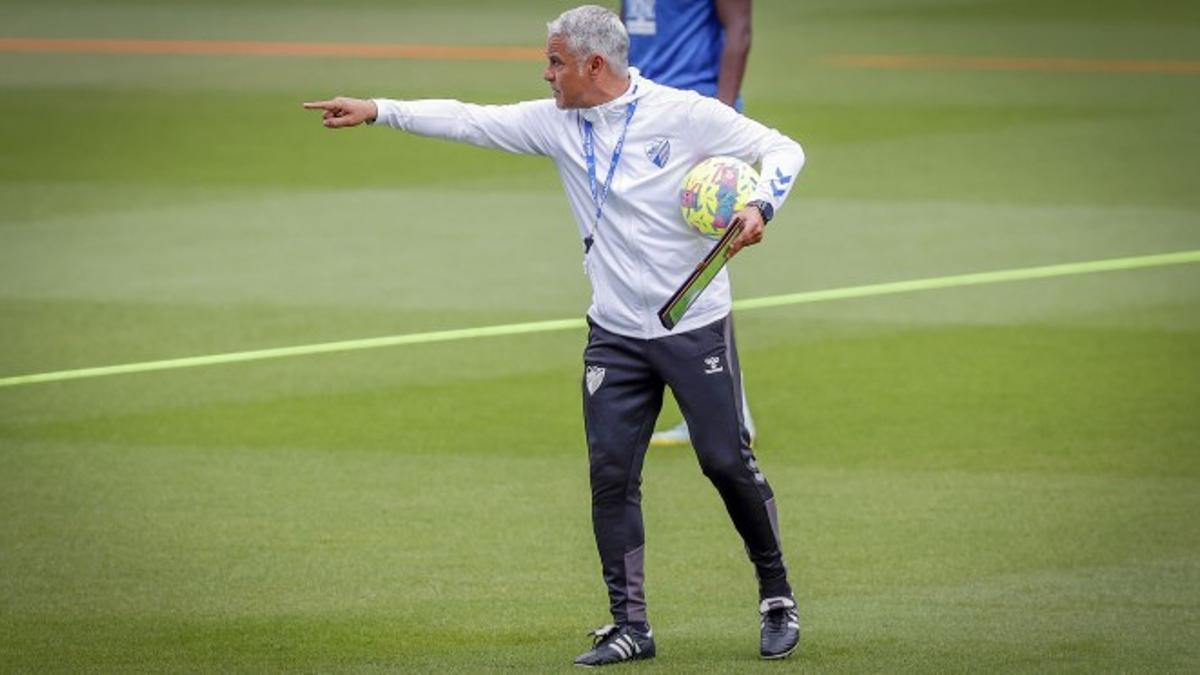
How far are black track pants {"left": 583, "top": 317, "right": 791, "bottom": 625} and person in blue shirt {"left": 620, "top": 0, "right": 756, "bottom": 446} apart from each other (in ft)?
11.6

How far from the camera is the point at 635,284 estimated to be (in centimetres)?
869

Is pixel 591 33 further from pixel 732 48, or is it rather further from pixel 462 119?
pixel 732 48

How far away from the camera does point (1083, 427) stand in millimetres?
12656

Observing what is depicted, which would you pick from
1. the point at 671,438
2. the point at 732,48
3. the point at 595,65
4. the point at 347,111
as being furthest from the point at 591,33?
the point at 671,438

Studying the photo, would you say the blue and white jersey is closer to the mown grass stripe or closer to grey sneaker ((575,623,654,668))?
the mown grass stripe

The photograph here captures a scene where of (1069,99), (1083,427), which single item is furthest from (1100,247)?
(1069,99)

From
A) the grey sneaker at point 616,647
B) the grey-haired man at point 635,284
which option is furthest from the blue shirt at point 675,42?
the grey sneaker at point 616,647

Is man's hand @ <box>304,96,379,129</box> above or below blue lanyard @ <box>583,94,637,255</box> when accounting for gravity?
above

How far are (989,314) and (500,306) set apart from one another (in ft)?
10.1

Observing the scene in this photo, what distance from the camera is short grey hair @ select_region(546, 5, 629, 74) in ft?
28.0

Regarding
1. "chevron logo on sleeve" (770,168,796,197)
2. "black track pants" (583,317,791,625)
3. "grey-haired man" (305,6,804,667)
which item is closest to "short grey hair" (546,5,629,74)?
"grey-haired man" (305,6,804,667)

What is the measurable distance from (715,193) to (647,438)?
0.95 m

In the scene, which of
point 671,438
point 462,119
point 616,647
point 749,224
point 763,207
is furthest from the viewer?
point 671,438

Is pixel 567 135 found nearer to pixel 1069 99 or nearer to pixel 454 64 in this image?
pixel 1069 99
